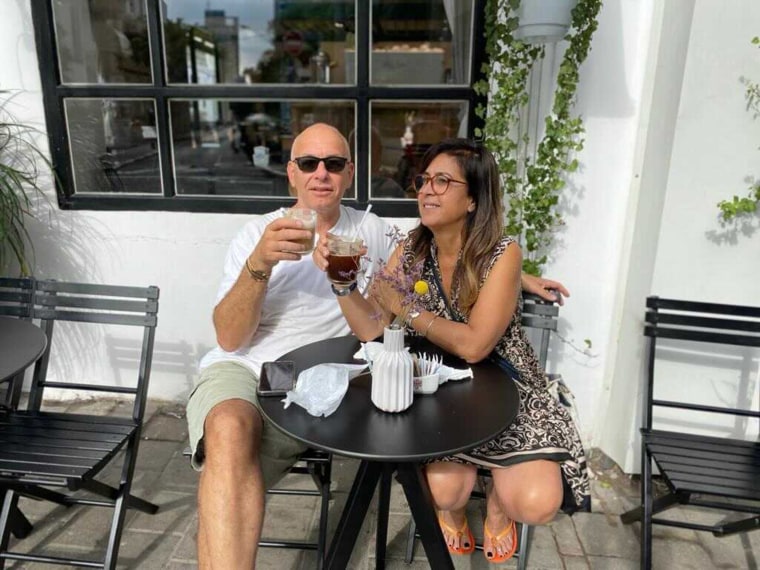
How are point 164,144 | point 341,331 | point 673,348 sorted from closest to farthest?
point 341,331, point 673,348, point 164,144

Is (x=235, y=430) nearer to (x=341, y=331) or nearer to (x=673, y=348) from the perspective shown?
(x=341, y=331)

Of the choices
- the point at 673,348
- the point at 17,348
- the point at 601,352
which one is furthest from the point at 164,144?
the point at 673,348

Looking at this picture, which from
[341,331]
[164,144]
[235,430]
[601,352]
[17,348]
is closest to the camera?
[235,430]

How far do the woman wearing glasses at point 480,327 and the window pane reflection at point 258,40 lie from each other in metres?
1.25

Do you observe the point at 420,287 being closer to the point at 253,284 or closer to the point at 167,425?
the point at 253,284

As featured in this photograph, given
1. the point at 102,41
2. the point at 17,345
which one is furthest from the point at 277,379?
the point at 102,41

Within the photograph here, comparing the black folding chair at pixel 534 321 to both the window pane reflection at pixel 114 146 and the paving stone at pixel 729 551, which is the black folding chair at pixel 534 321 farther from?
the window pane reflection at pixel 114 146

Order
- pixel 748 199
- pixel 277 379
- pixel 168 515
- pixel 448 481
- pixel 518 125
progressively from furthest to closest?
1. pixel 518 125
2. pixel 168 515
3. pixel 748 199
4. pixel 448 481
5. pixel 277 379

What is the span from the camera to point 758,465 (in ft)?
5.88

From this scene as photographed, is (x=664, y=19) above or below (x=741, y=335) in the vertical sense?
above

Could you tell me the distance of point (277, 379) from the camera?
148 centimetres

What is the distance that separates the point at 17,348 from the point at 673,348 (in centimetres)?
264

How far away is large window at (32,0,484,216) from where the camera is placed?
8.75ft

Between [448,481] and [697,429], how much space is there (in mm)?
1516
